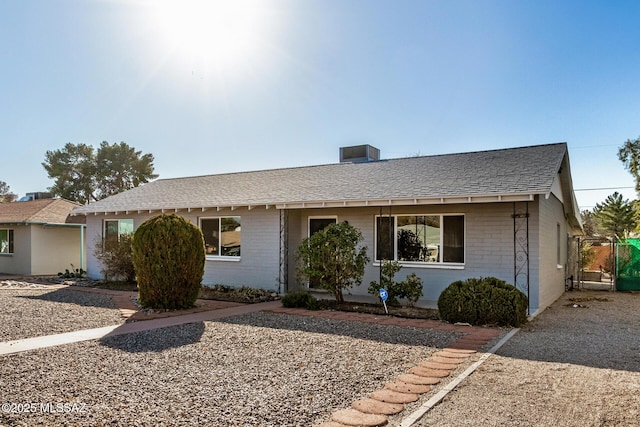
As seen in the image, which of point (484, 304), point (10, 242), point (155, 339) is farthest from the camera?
point (10, 242)

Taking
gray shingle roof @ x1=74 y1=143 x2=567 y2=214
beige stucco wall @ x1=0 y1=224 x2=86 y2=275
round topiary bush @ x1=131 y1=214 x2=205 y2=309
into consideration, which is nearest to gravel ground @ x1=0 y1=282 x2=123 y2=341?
round topiary bush @ x1=131 y1=214 x2=205 y2=309

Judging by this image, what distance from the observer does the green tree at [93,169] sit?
3931 centimetres

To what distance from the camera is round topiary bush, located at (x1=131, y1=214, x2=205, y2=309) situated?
9.87 metres

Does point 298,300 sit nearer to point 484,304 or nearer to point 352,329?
point 352,329

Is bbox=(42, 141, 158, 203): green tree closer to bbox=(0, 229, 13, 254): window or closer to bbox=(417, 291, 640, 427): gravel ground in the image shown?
bbox=(0, 229, 13, 254): window

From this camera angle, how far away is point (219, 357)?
5895mm

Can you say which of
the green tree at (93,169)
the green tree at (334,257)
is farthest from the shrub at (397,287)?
the green tree at (93,169)

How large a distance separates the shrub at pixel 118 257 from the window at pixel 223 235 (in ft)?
9.34

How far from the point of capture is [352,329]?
7961 millimetres

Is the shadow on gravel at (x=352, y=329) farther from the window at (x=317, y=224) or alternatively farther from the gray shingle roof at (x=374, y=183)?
the window at (x=317, y=224)

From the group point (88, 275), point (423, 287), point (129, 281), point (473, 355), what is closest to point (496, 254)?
point (423, 287)

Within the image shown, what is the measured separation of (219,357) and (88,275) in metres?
13.9

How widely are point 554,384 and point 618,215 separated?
41.2 m

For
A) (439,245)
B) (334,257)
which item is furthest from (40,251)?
(439,245)
